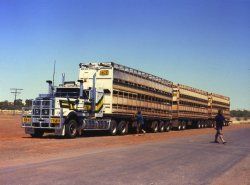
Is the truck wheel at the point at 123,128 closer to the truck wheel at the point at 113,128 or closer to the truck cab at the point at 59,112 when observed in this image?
the truck wheel at the point at 113,128

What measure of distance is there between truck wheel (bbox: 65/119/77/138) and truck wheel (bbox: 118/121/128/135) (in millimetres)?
5357

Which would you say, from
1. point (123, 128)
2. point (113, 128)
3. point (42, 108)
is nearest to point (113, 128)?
point (113, 128)

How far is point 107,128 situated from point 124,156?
11994mm

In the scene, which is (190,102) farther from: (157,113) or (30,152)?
(30,152)

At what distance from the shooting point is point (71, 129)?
2133cm

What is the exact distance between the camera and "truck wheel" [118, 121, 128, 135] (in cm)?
2652

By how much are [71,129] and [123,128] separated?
6328 mm

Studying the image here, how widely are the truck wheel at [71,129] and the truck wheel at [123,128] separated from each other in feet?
17.6

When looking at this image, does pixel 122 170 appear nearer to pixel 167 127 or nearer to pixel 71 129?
pixel 71 129

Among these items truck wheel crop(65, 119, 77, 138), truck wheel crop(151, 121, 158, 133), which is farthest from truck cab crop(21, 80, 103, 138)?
truck wheel crop(151, 121, 158, 133)

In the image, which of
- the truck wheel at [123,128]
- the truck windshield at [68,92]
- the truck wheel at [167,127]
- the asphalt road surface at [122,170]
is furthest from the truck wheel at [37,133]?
the truck wheel at [167,127]

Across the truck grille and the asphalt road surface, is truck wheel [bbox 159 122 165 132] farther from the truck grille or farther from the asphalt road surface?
the asphalt road surface

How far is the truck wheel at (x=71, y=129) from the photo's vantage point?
68.8ft

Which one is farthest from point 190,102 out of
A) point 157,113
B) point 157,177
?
point 157,177
